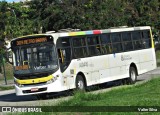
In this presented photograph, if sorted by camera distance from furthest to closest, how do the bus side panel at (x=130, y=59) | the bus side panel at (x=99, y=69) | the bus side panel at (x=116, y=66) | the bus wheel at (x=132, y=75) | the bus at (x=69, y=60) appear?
1. the bus wheel at (x=132, y=75)
2. the bus side panel at (x=130, y=59)
3. the bus side panel at (x=116, y=66)
4. the bus side panel at (x=99, y=69)
5. the bus at (x=69, y=60)

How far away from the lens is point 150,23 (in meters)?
43.8

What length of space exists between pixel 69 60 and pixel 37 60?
1488mm

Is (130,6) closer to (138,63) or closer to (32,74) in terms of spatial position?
(138,63)

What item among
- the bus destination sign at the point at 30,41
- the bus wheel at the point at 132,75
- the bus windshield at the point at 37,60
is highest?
the bus destination sign at the point at 30,41

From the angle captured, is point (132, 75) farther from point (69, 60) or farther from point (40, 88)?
point (40, 88)

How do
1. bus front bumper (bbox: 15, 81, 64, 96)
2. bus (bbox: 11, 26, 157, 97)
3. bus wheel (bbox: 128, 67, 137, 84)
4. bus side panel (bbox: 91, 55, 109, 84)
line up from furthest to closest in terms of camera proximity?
bus wheel (bbox: 128, 67, 137, 84)
bus side panel (bbox: 91, 55, 109, 84)
bus (bbox: 11, 26, 157, 97)
bus front bumper (bbox: 15, 81, 64, 96)

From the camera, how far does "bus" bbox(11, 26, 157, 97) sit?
19.3 m

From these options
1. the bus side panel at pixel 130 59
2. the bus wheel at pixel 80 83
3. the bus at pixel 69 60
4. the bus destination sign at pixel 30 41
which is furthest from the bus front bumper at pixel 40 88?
the bus side panel at pixel 130 59

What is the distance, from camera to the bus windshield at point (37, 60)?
1938 centimetres

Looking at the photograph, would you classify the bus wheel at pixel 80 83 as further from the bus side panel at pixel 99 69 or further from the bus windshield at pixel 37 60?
the bus windshield at pixel 37 60

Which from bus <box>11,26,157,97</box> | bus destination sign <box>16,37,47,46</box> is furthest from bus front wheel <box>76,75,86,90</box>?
bus destination sign <box>16,37,47,46</box>

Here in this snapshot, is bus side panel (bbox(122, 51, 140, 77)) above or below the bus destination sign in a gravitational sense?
below

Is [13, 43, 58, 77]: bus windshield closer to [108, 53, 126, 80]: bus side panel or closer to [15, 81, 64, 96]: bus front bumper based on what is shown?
[15, 81, 64, 96]: bus front bumper

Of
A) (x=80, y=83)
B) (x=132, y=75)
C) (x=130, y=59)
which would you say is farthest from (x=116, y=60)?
(x=80, y=83)
